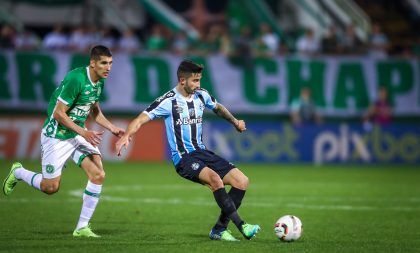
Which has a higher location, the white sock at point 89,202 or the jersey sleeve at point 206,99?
the jersey sleeve at point 206,99

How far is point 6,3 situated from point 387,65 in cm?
1209

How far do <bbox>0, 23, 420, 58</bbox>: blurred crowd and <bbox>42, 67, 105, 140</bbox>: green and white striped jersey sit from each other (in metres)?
14.2

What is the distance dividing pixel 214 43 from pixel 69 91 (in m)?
15.9

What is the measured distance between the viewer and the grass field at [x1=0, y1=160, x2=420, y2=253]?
32.4 ft

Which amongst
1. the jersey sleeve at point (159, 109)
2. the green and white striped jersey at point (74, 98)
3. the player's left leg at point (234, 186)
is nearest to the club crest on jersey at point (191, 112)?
the jersey sleeve at point (159, 109)

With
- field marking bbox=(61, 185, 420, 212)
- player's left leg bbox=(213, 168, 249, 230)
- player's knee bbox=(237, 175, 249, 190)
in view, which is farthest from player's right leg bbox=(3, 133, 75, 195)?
field marking bbox=(61, 185, 420, 212)

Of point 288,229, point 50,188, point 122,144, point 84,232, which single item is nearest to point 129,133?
point 122,144

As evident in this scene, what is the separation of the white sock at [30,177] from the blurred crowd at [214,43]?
545 inches

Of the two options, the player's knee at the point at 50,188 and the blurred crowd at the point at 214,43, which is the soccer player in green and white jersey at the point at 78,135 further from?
the blurred crowd at the point at 214,43

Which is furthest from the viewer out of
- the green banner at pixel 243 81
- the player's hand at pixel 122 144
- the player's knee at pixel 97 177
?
the green banner at pixel 243 81

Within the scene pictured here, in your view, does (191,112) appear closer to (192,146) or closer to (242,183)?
(192,146)

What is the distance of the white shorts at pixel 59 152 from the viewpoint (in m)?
10.8

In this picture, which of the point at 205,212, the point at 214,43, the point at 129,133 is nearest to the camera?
the point at 129,133

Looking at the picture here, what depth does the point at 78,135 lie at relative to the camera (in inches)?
431
